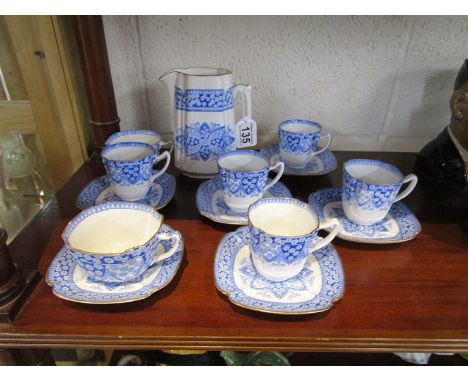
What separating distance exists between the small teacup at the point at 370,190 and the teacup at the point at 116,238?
239 millimetres

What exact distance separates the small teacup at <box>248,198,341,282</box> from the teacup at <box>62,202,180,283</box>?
10cm

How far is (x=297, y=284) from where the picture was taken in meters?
0.41

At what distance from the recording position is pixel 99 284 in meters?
0.40

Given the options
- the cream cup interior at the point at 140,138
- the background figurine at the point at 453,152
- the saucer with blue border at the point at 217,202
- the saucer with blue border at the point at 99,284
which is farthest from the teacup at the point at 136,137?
the background figurine at the point at 453,152

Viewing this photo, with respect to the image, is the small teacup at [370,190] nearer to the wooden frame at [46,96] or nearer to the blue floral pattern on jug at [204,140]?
the blue floral pattern on jug at [204,140]

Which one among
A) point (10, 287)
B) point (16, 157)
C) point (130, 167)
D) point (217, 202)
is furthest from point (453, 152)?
point (16, 157)

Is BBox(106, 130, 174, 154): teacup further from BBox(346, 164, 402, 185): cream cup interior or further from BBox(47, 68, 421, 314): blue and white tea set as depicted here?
BBox(346, 164, 402, 185): cream cup interior

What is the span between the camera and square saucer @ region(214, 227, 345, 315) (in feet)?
1.25

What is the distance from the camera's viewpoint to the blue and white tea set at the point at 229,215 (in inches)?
15.4

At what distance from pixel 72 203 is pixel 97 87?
7.6 inches

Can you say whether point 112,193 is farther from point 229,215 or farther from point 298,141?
point 298,141

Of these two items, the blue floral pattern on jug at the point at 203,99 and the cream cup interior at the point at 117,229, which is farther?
the blue floral pattern on jug at the point at 203,99

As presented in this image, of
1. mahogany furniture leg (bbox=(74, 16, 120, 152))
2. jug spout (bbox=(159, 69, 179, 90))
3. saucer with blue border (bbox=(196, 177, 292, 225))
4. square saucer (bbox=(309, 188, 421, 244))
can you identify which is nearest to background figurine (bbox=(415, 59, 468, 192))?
square saucer (bbox=(309, 188, 421, 244))

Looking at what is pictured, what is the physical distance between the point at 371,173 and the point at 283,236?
231 mm
